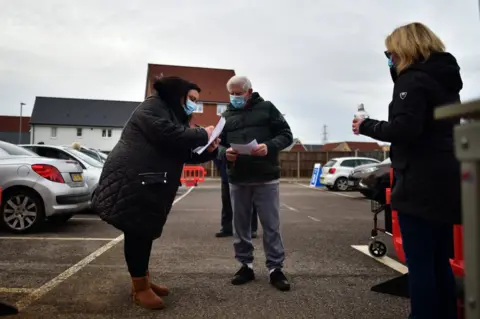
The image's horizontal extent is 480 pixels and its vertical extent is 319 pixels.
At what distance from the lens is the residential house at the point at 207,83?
47.7 m

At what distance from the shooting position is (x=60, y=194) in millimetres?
6539

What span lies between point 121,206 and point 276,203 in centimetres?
153

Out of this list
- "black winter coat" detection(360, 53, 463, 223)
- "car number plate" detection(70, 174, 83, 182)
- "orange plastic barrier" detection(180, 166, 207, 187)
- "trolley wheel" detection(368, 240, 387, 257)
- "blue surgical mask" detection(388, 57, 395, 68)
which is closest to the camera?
"black winter coat" detection(360, 53, 463, 223)

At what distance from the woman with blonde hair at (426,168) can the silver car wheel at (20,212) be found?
5871 millimetres

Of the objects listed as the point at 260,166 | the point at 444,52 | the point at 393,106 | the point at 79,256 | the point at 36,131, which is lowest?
the point at 79,256

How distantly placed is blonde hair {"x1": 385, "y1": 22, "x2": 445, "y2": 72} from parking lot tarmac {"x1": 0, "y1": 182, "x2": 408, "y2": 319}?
1.87 metres

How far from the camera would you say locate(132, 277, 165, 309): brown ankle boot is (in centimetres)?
314

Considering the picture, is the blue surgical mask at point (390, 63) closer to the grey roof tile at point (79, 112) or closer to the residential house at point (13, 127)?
the grey roof tile at point (79, 112)

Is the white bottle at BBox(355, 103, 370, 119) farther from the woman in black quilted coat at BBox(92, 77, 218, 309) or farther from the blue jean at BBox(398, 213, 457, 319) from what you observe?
the woman in black quilted coat at BBox(92, 77, 218, 309)

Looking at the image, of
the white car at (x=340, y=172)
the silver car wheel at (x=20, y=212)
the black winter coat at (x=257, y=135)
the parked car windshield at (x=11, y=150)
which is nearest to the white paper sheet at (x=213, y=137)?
the black winter coat at (x=257, y=135)

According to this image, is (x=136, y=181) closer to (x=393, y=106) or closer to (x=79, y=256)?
(x=393, y=106)

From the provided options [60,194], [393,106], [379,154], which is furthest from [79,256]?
[379,154]

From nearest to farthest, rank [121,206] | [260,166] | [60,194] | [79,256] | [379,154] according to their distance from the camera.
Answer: [121,206], [260,166], [79,256], [60,194], [379,154]

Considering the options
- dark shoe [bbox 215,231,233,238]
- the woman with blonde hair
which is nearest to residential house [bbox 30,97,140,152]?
dark shoe [bbox 215,231,233,238]
